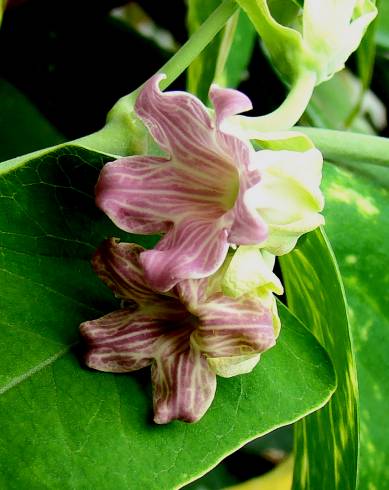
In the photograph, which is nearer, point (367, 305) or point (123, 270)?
point (123, 270)

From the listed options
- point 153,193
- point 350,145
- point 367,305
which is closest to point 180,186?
point 153,193

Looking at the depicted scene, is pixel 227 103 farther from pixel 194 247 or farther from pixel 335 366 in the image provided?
pixel 335 366

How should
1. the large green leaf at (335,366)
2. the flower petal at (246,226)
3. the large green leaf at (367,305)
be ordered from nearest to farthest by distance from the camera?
the flower petal at (246,226) < the large green leaf at (335,366) < the large green leaf at (367,305)

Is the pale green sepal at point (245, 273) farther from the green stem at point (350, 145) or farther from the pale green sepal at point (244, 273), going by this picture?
the green stem at point (350, 145)

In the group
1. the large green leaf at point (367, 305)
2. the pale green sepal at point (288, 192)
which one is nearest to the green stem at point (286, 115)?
the pale green sepal at point (288, 192)

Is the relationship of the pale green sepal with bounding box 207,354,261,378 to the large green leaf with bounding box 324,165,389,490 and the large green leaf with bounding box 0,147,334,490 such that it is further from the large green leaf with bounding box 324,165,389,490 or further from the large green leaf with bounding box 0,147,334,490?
the large green leaf with bounding box 324,165,389,490

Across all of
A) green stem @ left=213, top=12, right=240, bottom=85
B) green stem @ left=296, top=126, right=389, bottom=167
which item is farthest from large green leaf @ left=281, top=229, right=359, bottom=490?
green stem @ left=213, top=12, right=240, bottom=85

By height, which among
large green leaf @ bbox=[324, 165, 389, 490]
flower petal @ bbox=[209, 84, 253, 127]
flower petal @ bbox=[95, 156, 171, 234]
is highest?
flower petal @ bbox=[209, 84, 253, 127]
